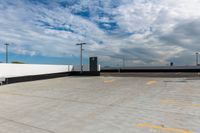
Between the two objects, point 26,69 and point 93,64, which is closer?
point 26,69

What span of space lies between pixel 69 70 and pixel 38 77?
5.75 metres

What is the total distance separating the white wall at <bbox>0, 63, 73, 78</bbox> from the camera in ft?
48.7

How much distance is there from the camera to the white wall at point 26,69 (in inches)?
584

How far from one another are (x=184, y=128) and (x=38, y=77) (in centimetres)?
1665

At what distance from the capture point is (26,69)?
16922mm

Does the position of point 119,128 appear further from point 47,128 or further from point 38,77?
point 38,77

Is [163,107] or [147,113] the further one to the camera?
[163,107]

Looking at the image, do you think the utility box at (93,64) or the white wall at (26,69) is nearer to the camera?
the white wall at (26,69)

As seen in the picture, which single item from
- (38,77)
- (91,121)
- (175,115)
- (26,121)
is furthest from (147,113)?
(38,77)

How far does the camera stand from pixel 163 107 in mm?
5652

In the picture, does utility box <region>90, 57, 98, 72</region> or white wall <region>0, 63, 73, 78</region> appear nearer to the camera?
white wall <region>0, 63, 73, 78</region>

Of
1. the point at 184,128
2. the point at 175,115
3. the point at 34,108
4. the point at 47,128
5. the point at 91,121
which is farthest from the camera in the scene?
the point at 34,108

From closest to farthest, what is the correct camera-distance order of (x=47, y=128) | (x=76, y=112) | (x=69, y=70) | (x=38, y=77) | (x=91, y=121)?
(x=47, y=128), (x=91, y=121), (x=76, y=112), (x=38, y=77), (x=69, y=70)

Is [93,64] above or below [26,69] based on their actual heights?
above
